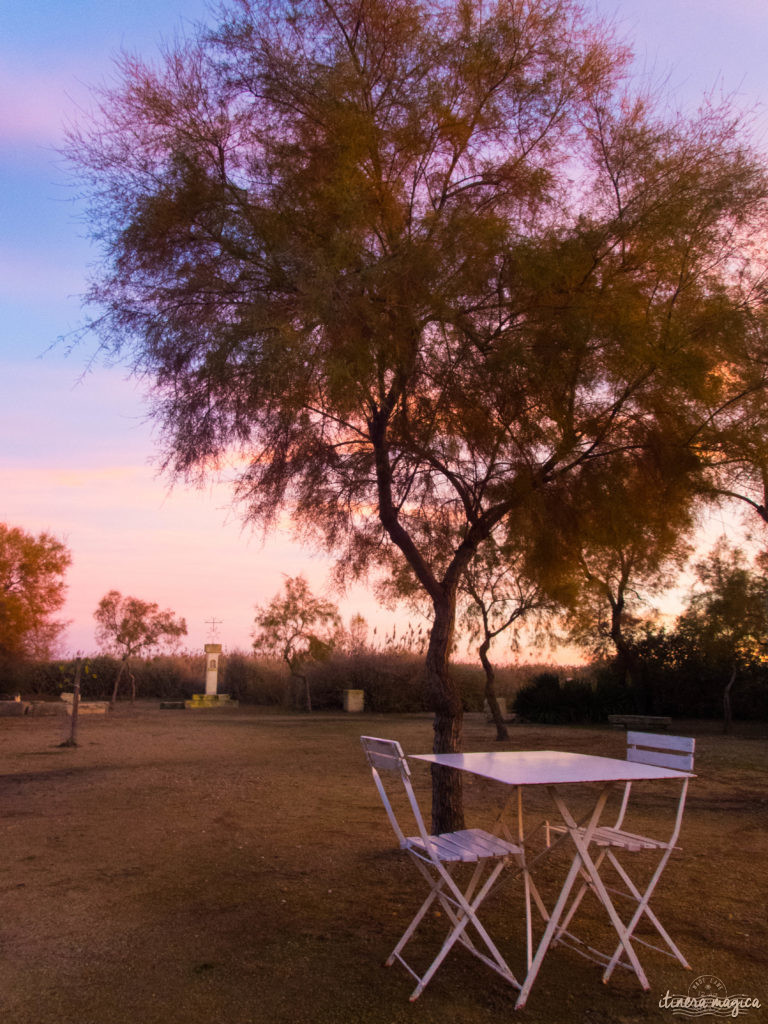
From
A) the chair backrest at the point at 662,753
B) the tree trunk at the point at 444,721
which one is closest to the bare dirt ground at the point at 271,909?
the tree trunk at the point at 444,721

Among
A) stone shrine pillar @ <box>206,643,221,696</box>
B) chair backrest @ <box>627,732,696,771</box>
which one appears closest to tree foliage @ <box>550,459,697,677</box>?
chair backrest @ <box>627,732,696,771</box>

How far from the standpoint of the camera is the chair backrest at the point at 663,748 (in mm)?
4207

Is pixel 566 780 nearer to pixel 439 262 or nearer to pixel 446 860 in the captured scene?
pixel 446 860

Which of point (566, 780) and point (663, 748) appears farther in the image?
point (663, 748)

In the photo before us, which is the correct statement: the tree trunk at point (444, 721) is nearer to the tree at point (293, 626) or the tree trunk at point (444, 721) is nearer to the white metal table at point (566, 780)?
the white metal table at point (566, 780)

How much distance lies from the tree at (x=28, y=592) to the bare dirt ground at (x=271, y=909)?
17232 mm

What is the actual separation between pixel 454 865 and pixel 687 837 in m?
2.47

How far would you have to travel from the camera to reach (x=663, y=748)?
4434mm

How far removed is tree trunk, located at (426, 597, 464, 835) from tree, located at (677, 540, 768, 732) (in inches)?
455

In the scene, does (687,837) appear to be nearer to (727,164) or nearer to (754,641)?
(727,164)

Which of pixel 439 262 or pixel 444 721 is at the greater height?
pixel 439 262

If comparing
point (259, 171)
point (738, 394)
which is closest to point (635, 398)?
point (738, 394)

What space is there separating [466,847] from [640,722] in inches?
615

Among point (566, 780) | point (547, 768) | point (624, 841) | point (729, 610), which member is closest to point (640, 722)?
point (729, 610)
